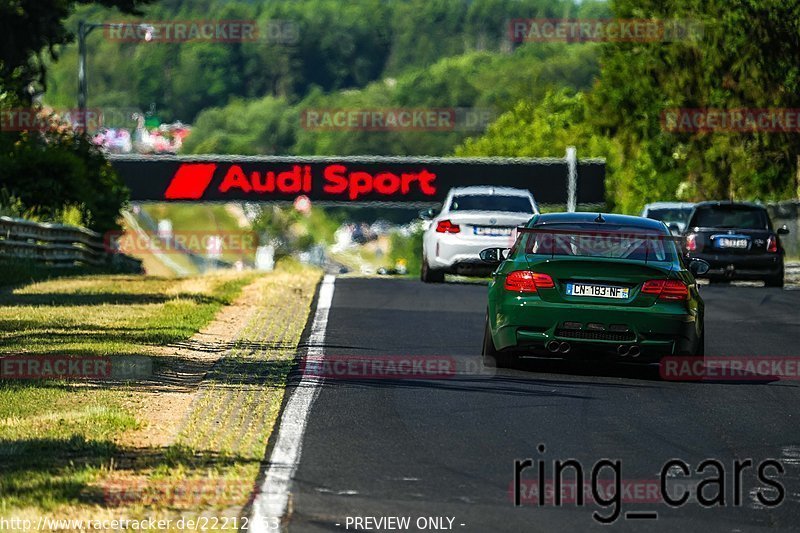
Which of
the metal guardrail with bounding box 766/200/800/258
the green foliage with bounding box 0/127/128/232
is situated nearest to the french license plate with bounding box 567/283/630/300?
the green foliage with bounding box 0/127/128/232

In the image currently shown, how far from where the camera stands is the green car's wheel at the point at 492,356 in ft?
48.6

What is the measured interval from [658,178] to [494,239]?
2099 inches

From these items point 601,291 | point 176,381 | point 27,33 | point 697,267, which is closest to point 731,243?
point 697,267

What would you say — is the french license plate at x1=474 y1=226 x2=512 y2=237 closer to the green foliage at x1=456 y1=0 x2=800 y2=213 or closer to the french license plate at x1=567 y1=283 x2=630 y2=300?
the french license plate at x1=567 y1=283 x2=630 y2=300

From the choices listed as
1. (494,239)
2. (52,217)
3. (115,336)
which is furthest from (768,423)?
(52,217)

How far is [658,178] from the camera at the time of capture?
78.2 meters

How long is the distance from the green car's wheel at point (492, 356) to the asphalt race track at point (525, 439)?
0.13 meters

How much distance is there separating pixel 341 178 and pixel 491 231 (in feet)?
130

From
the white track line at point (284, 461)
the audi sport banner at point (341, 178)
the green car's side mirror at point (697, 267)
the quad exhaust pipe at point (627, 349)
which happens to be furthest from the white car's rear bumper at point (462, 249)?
the audi sport banner at point (341, 178)

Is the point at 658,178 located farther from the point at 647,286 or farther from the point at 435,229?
the point at 647,286

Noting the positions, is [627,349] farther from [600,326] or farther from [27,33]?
[27,33]

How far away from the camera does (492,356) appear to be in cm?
1495

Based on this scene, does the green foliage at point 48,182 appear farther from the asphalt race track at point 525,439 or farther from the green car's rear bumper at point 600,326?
the green car's rear bumper at point 600,326

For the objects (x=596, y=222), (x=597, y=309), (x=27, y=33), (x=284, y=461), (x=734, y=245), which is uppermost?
(x=27, y=33)
